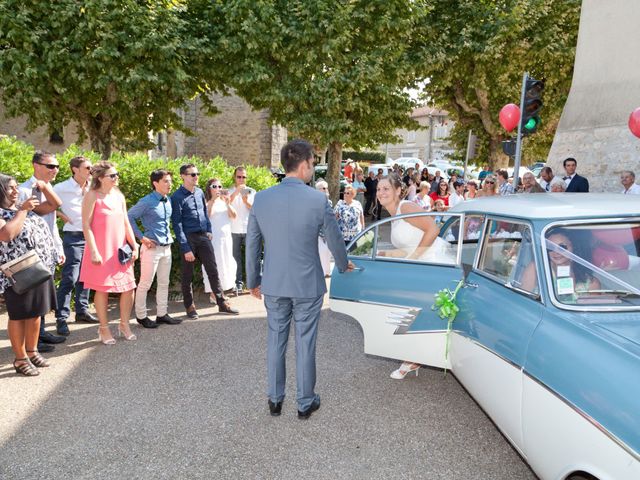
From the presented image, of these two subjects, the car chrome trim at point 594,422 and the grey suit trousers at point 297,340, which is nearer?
the car chrome trim at point 594,422

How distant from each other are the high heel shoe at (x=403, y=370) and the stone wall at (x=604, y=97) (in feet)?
32.5

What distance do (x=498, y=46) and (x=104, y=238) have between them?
16.9 m

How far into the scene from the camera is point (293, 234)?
3783mm

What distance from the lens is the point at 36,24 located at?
1489 cm

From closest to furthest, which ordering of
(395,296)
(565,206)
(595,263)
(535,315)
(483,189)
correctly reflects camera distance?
(535,315) → (595,263) → (565,206) → (395,296) → (483,189)

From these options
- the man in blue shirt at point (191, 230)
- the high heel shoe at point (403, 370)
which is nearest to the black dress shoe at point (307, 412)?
the high heel shoe at point (403, 370)

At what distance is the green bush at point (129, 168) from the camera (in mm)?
6480

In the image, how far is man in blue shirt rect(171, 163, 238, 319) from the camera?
20.9ft

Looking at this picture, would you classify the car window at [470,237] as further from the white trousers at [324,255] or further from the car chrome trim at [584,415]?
the white trousers at [324,255]

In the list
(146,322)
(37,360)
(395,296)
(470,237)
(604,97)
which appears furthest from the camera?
(604,97)

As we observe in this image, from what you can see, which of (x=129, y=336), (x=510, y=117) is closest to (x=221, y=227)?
(x=129, y=336)

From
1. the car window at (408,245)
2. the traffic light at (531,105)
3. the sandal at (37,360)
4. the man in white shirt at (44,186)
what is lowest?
the sandal at (37,360)

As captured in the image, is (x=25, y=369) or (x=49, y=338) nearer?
(x=25, y=369)

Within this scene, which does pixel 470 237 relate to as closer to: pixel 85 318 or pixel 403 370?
pixel 403 370
